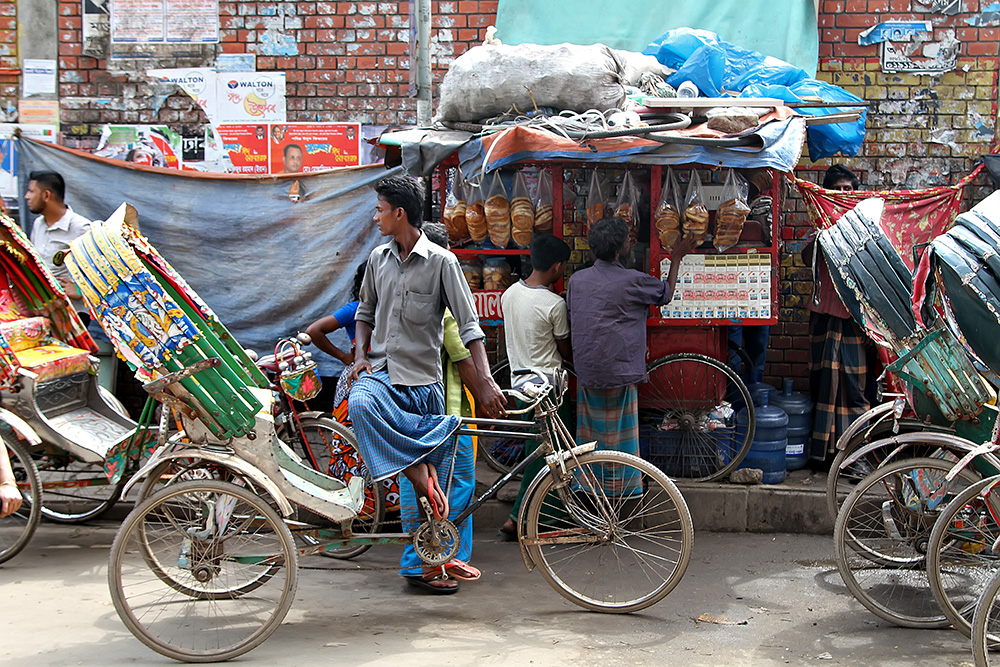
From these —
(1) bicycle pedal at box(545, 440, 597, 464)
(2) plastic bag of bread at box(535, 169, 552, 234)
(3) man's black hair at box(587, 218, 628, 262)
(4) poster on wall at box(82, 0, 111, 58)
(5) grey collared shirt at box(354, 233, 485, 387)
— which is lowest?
(1) bicycle pedal at box(545, 440, 597, 464)

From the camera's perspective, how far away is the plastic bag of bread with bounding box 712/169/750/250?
571 cm

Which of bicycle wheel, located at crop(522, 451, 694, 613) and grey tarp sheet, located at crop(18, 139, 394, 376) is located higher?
grey tarp sheet, located at crop(18, 139, 394, 376)

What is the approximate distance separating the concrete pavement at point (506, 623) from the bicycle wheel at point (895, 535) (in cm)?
14

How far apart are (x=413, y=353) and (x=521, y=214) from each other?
6.17 ft

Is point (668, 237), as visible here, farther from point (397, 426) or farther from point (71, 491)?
point (71, 491)

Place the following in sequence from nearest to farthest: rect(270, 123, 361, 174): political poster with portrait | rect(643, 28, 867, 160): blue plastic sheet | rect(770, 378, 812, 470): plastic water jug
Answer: rect(770, 378, 812, 470): plastic water jug → rect(643, 28, 867, 160): blue plastic sheet → rect(270, 123, 361, 174): political poster with portrait

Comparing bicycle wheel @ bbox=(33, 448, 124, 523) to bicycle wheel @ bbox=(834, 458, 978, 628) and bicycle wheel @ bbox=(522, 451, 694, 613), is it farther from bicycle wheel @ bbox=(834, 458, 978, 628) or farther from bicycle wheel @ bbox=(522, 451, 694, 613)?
bicycle wheel @ bbox=(834, 458, 978, 628)

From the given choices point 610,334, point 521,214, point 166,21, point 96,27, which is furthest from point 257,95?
point 610,334

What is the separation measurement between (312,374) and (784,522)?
299 cm

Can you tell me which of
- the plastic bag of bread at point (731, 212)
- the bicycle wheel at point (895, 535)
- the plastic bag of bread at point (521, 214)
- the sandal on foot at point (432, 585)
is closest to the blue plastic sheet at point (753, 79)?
the plastic bag of bread at point (731, 212)

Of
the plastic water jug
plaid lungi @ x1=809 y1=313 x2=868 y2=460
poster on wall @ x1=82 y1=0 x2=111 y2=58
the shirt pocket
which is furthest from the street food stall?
poster on wall @ x1=82 y1=0 x2=111 y2=58

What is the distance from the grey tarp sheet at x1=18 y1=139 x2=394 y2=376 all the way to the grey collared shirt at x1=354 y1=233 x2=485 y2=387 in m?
2.68

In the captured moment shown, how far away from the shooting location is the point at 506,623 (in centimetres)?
425

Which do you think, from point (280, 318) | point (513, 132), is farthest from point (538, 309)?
point (280, 318)
